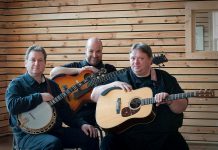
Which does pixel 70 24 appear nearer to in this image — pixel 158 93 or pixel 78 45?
pixel 78 45

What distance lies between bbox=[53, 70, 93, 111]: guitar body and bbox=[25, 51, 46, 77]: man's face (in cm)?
73

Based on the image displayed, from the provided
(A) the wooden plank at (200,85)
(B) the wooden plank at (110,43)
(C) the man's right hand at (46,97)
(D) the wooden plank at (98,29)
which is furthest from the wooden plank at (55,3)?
(C) the man's right hand at (46,97)

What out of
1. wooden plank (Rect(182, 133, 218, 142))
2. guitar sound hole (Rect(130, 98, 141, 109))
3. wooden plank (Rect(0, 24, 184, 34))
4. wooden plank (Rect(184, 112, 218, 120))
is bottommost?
wooden plank (Rect(182, 133, 218, 142))

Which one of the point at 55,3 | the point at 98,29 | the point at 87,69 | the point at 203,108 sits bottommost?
the point at 203,108

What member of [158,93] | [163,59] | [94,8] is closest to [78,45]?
[94,8]

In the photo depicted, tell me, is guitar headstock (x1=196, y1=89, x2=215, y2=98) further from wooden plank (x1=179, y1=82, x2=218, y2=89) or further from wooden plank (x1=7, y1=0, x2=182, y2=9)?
wooden plank (x1=7, y1=0, x2=182, y2=9)

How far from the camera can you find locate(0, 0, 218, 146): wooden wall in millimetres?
5082

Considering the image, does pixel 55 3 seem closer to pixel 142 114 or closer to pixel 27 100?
pixel 27 100

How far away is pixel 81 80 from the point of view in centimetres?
383

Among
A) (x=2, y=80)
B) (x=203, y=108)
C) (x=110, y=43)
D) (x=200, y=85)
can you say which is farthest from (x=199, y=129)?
(x=2, y=80)

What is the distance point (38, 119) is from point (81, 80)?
36.6 inches

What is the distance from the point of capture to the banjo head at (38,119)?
2.99 metres

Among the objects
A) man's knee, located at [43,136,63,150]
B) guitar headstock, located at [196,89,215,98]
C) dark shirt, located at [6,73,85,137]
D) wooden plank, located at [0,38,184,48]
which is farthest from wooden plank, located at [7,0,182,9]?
man's knee, located at [43,136,63,150]

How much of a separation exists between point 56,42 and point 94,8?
854mm
